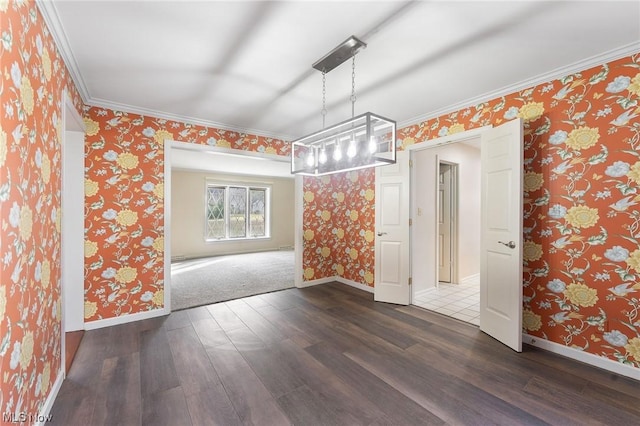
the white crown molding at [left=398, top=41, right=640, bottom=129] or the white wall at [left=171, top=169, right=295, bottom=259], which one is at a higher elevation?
the white crown molding at [left=398, top=41, right=640, bottom=129]

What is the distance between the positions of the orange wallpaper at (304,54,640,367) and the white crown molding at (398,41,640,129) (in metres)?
0.05

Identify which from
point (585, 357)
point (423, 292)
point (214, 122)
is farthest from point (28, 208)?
point (423, 292)

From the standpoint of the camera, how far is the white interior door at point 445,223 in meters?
4.84

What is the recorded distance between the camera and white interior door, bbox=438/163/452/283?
15.9 feet

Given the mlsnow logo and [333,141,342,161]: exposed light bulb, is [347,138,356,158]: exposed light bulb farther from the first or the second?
the mlsnow logo

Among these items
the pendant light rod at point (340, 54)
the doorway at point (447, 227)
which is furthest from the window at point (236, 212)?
the pendant light rod at point (340, 54)

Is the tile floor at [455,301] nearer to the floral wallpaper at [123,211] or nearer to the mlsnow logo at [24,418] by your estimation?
the floral wallpaper at [123,211]

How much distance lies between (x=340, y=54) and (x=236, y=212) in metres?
6.89

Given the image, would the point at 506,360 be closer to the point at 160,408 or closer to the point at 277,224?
the point at 160,408

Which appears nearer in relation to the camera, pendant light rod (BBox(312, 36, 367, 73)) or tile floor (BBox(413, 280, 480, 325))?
pendant light rod (BBox(312, 36, 367, 73))

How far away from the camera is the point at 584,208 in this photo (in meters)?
2.27

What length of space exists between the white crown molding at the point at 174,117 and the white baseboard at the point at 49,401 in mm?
2574

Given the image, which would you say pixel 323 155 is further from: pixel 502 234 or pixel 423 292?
pixel 423 292

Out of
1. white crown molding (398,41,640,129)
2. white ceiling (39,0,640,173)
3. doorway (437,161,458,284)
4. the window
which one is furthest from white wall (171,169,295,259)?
white crown molding (398,41,640,129)
